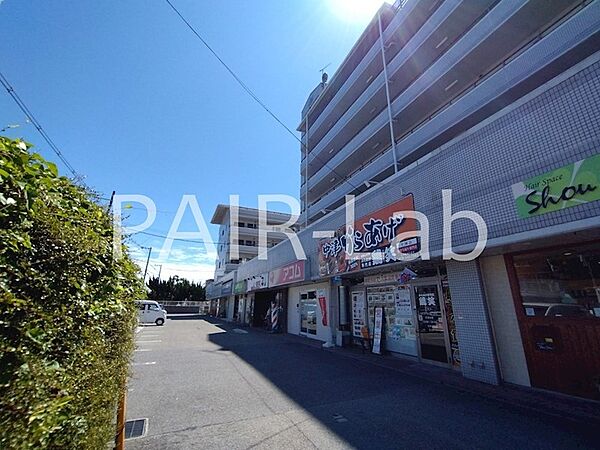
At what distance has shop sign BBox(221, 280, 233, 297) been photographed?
2627 cm

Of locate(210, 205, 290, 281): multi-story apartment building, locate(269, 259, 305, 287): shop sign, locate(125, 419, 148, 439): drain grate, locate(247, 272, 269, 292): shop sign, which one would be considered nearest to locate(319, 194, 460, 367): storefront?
locate(269, 259, 305, 287): shop sign

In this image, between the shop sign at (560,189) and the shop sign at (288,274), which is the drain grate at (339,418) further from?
the shop sign at (288,274)

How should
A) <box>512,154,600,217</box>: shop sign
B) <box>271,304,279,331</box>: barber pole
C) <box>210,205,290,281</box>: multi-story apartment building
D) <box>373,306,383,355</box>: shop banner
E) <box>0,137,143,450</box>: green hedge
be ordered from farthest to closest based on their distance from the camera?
<box>210,205,290,281</box>: multi-story apartment building < <box>271,304,279,331</box>: barber pole < <box>373,306,383,355</box>: shop banner < <box>512,154,600,217</box>: shop sign < <box>0,137,143,450</box>: green hedge

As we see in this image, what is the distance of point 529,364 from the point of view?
210 inches

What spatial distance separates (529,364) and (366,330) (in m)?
4.75

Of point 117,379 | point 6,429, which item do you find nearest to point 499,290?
point 117,379

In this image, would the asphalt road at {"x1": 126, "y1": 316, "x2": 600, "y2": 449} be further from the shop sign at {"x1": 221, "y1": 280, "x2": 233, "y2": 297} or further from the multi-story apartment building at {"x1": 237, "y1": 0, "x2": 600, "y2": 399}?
the shop sign at {"x1": 221, "y1": 280, "x2": 233, "y2": 297}

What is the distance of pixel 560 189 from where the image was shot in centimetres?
424

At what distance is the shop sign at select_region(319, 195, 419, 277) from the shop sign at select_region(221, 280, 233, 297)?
17699 millimetres

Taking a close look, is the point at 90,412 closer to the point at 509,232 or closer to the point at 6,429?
the point at 6,429

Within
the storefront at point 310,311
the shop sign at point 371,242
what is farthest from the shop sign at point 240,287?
the shop sign at point 371,242

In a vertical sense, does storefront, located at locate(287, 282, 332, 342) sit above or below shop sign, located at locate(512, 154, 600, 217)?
below

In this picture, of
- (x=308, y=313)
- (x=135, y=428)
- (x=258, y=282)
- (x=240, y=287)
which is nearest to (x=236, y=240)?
(x=240, y=287)

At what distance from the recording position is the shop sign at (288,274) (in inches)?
489
